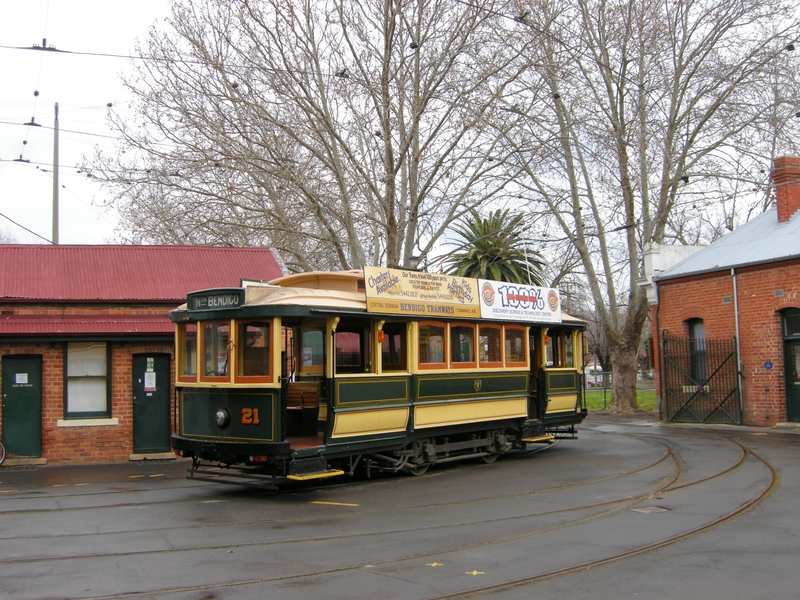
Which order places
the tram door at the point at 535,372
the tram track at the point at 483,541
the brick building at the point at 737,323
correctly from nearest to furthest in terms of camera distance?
1. the tram track at the point at 483,541
2. the tram door at the point at 535,372
3. the brick building at the point at 737,323

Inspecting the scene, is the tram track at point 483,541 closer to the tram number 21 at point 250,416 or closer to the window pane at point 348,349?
the tram number 21 at point 250,416

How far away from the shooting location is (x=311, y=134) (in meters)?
21.0

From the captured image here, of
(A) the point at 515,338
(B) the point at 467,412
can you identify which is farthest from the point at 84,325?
(A) the point at 515,338

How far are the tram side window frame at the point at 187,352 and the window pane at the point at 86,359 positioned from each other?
482 cm

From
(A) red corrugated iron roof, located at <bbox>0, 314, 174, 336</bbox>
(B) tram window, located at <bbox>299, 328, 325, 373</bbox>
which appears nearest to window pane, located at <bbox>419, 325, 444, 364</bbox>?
(B) tram window, located at <bbox>299, 328, 325, 373</bbox>

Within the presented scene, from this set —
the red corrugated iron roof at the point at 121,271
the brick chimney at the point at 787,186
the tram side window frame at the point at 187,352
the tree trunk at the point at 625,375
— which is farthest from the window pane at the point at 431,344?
the tree trunk at the point at 625,375

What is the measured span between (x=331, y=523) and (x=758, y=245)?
17.8 metres

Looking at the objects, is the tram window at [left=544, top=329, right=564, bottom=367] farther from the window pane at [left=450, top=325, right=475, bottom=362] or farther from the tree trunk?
the tree trunk

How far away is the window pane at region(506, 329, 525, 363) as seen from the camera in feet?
50.8

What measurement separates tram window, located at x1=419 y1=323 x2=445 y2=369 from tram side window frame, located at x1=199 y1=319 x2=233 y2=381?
3407 mm

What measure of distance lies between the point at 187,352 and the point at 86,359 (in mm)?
5109

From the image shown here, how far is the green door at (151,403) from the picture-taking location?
651 inches

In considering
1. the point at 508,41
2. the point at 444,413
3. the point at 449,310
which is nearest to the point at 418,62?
the point at 508,41

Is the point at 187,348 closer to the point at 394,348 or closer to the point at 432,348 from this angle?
the point at 394,348
